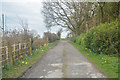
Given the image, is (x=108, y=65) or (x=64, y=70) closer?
(x=64, y=70)

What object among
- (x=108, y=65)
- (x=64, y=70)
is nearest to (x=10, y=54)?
(x=64, y=70)

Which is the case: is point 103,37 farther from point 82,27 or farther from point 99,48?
point 82,27

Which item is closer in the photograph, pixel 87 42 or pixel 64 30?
pixel 87 42

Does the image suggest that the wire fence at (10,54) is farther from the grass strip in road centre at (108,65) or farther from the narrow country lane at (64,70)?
the grass strip in road centre at (108,65)

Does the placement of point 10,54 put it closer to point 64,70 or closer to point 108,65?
point 64,70

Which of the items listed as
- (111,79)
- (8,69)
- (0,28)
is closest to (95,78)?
(111,79)

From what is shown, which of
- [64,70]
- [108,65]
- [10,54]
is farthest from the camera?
[108,65]

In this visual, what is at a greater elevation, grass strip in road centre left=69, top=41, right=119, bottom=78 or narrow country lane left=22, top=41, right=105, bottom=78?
grass strip in road centre left=69, top=41, right=119, bottom=78

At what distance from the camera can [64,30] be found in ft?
83.2

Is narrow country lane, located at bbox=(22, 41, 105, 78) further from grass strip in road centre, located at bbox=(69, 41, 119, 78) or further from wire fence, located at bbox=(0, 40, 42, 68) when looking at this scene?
wire fence, located at bbox=(0, 40, 42, 68)

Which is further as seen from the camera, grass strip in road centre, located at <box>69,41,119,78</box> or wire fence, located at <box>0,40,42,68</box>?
grass strip in road centre, located at <box>69,41,119,78</box>

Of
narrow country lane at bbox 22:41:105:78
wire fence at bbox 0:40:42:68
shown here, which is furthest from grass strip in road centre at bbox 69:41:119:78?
wire fence at bbox 0:40:42:68

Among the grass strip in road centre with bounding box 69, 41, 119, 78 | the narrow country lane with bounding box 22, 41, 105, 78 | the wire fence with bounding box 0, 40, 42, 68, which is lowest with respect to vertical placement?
the narrow country lane with bounding box 22, 41, 105, 78

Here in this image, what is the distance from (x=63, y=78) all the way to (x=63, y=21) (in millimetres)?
16448
